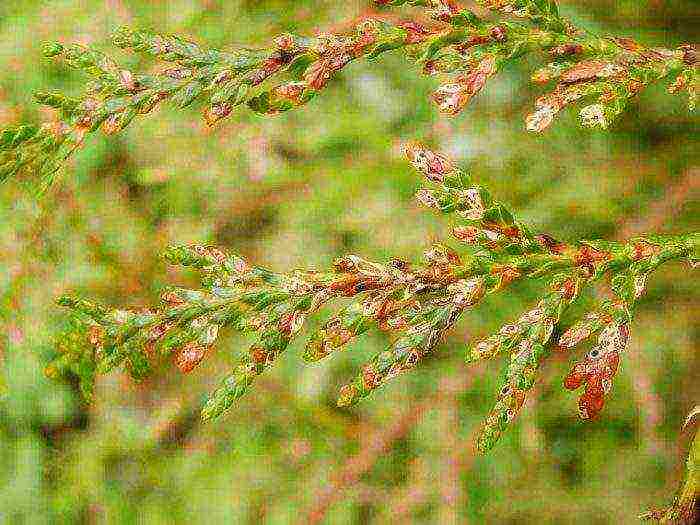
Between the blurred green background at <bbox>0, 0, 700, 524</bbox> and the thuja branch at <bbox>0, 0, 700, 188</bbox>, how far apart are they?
2.66 ft

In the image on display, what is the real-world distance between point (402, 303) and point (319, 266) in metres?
1.03

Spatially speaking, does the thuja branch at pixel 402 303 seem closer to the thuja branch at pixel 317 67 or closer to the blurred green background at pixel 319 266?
the thuja branch at pixel 317 67

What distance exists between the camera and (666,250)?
98 cm

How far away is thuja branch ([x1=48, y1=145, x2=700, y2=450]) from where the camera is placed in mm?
953

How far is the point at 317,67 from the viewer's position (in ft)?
3.34

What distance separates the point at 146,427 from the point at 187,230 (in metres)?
0.51

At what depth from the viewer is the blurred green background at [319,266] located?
6.19ft

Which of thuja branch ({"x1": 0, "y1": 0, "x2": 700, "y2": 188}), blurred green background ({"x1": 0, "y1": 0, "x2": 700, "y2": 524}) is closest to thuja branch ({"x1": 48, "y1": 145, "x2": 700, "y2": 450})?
thuja branch ({"x1": 0, "y1": 0, "x2": 700, "y2": 188})

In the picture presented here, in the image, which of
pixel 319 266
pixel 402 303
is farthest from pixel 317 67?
pixel 319 266

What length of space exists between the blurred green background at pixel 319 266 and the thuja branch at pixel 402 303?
2.74 feet

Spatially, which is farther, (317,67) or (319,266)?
(319,266)

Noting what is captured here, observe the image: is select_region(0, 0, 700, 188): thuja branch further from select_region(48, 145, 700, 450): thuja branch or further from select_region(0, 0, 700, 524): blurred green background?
select_region(0, 0, 700, 524): blurred green background

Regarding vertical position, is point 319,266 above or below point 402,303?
below

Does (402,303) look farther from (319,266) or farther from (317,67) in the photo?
(319,266)
